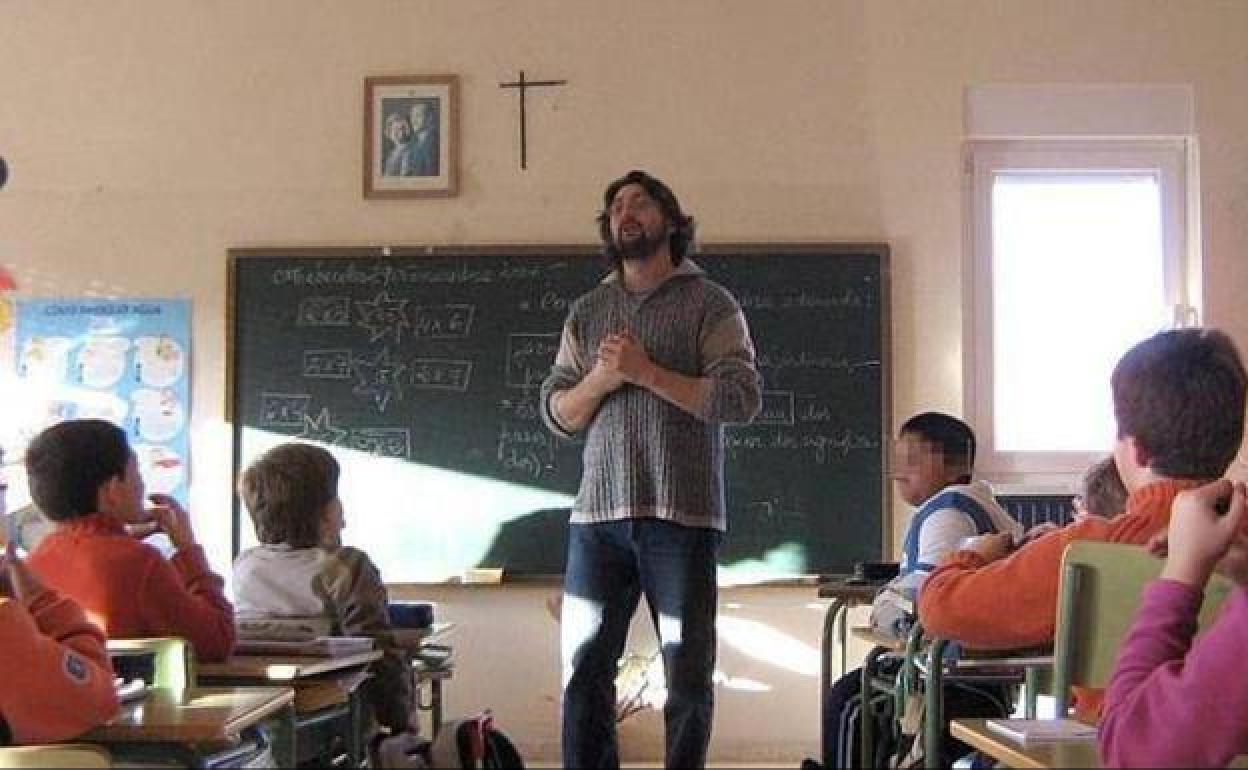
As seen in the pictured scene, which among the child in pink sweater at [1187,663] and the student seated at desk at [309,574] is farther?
the student seated at desk at [309,574]

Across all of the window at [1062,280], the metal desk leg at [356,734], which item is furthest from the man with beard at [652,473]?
→ the window at [1062,280]

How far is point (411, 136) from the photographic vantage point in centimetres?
541

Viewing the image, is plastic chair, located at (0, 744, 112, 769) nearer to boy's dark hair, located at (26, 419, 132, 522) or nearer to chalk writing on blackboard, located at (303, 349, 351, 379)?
boy's dark hair, located at (26, 419, 132, 522)

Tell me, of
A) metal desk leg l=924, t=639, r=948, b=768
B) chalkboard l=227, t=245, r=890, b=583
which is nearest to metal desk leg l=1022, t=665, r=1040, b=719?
metal desk leg l=924, t=639, r=948, b=768

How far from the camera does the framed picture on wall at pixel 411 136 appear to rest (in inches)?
212

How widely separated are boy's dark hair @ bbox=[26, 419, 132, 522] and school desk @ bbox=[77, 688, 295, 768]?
0.55 metres

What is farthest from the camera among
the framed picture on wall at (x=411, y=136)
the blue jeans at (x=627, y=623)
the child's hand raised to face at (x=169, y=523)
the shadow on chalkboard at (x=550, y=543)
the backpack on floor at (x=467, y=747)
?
the framed picture on wall at (x=411, y=136)

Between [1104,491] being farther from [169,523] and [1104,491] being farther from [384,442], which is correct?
[384,442]

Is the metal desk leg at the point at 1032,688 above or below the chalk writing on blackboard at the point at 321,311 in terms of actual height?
below

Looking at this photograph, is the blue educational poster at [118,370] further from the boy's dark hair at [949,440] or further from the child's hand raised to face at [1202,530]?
the child's hand raised to face at [1202,530]

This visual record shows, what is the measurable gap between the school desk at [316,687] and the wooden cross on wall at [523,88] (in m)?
2.59

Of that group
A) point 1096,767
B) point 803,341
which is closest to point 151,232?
point 803,341

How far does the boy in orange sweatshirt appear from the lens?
1.96 m

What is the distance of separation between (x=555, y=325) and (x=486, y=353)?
262mm
